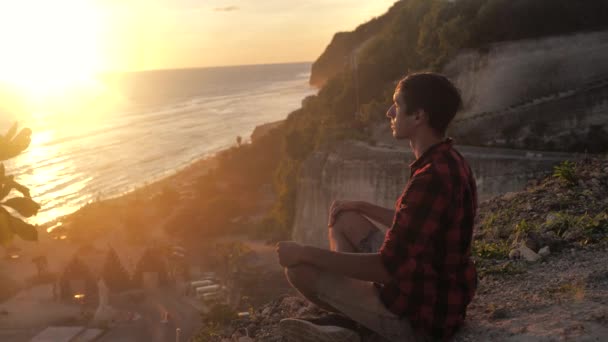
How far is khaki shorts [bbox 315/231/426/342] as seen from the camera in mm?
4125

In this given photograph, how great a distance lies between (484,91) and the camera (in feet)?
82.3

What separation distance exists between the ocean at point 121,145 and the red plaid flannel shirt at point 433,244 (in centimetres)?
4434

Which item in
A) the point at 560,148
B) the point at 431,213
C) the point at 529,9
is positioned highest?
the point at 529,9

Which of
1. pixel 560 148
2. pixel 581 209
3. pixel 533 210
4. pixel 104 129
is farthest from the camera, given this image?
pixel 104 129

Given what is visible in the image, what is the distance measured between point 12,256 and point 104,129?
196 ft

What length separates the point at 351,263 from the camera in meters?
3.85

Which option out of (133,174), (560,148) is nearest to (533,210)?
(560,148)

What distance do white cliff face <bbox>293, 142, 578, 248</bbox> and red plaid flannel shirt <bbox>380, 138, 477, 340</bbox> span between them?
14.6 meters

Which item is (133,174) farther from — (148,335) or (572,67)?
(572,67)

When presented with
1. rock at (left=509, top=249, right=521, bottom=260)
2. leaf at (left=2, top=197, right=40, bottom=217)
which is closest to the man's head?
leaf at (left=2, top=197, right=40, bottom=217)

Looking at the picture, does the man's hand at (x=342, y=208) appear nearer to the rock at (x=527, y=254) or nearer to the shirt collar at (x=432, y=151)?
the shirt collar at (x=432, y=151)

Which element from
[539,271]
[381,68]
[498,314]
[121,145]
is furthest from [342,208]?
[121,145]

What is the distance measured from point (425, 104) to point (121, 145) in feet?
246

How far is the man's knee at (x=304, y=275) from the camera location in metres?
4.23
